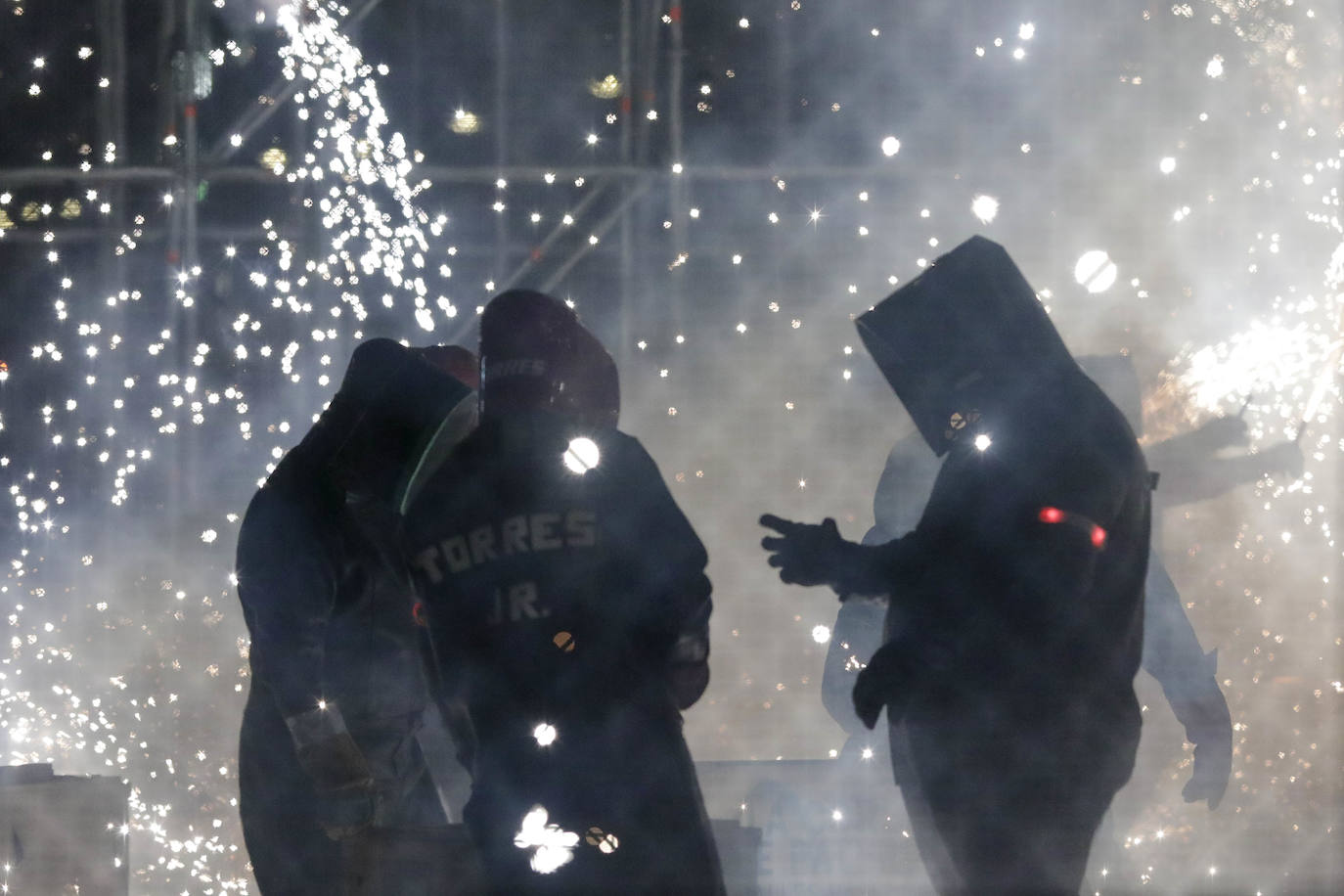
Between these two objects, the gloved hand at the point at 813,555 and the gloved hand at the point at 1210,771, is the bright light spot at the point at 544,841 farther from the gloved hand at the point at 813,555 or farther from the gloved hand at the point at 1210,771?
the gloved hand at the point at 1210,771

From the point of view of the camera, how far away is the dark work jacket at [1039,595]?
4.95 feet

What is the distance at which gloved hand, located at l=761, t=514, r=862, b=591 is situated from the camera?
1644 millimetres

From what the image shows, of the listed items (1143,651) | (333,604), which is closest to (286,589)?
(333,604)

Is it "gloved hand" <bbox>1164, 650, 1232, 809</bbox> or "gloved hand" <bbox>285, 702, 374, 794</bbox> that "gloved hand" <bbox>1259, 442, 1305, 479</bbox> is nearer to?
"gloved hand" <bbox>1164, 650, 1232, 809</bbox>

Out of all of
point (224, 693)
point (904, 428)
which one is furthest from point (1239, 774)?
point (224, 693)

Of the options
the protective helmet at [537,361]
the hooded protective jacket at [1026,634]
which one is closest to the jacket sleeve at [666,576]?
the protective helmet at [537,361]

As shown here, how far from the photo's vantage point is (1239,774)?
11.8ft

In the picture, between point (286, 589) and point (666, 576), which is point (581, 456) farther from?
point (286, 589)

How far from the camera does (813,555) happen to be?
1.65 metres

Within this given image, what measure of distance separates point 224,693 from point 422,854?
9.08ft

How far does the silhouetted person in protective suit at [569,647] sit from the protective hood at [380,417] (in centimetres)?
22

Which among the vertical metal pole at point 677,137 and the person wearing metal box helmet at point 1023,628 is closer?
the person wearing metal box helmet at point 1023,628

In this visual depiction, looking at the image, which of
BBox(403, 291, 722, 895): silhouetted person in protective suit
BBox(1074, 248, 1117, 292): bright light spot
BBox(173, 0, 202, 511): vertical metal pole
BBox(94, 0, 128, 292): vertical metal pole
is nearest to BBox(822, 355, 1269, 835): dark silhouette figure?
BBox(1074, 248, 1117, 292): bright light spot

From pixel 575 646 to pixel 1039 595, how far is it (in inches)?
24.0
